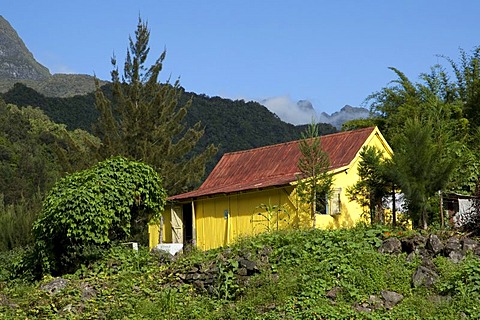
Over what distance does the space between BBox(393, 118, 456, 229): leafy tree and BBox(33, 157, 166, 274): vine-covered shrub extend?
6287 mm

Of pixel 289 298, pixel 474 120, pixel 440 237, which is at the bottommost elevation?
pixel 289 298

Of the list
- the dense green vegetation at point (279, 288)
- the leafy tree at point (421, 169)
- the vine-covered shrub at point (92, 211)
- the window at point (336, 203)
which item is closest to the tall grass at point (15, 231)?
the vine-covered shrub at point (92, 211)

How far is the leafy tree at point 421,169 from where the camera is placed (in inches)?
679

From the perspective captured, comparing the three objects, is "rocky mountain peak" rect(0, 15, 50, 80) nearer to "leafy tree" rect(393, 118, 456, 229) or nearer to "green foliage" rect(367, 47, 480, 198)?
"green foliage" rect(367, 47, 480, 198)

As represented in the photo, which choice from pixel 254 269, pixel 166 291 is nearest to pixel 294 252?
pixel 254 269

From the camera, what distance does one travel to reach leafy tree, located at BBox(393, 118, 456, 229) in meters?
17.2

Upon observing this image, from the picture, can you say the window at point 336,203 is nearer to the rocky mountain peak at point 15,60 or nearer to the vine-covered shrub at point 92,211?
the vine-covered shrub at point 92,211

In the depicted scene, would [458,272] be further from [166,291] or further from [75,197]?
[75,197]

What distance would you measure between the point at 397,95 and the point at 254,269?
736 inches

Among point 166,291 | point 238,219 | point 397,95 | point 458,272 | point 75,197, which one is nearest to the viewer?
point 458,272

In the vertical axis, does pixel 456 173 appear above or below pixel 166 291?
above

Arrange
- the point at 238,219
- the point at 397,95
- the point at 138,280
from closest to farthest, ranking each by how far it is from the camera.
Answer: the point at 138,280 → the point at 238,219 → the point at 397,95

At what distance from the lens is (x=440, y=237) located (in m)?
14.7

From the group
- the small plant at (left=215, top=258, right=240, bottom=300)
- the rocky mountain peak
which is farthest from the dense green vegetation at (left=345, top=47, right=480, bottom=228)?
the rocky mountain peak
